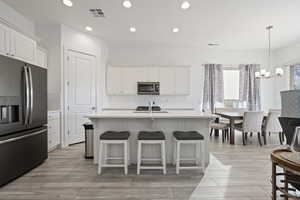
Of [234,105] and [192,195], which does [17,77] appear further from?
[234,105]

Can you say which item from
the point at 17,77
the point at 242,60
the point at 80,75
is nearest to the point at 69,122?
the point at 80,75

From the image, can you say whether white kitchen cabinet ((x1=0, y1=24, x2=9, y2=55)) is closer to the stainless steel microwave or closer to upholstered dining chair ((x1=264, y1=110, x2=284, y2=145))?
the stainless steel microwave

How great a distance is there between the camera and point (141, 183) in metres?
2.88

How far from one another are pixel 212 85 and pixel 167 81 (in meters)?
1.62

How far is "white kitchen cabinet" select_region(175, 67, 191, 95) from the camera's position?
6777mm

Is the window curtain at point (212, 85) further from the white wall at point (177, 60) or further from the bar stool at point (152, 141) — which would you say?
the bar stool at point (152, 141)

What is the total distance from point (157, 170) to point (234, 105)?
16.5 feet

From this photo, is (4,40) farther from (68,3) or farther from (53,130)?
(53,130)

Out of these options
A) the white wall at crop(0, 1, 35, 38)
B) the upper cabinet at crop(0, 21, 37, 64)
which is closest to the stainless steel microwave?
the white wall at crop(0, 1, 35, 38)

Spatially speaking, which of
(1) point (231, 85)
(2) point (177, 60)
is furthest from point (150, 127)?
(1) point (231, 85)

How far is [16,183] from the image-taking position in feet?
9.43

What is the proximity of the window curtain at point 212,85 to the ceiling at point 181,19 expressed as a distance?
1096 mm

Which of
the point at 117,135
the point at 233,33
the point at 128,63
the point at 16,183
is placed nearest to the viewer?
the point at 16,183

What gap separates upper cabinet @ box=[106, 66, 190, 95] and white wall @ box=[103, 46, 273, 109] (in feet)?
1.40
